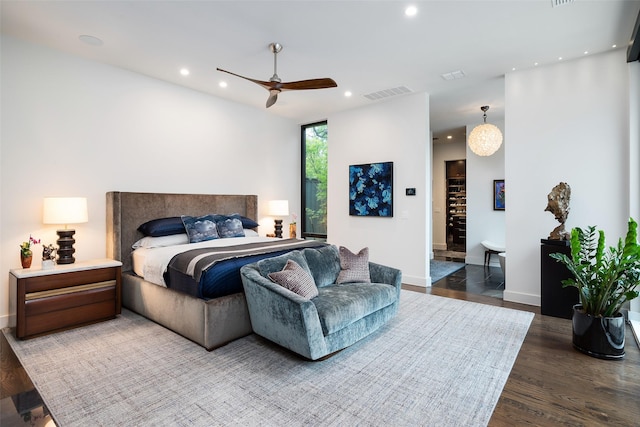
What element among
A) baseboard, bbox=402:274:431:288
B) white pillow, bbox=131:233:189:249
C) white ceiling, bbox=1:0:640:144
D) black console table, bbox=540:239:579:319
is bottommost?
baseboard, bbox=402:274:431:288

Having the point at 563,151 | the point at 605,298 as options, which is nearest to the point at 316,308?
the point at 605,298

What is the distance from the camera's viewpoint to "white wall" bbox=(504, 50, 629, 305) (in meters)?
3.62

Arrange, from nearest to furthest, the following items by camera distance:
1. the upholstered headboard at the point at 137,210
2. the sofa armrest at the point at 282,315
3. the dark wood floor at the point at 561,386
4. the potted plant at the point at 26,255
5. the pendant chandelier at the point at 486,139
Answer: the dark wood floor at the point at 561,386 < the sofa armrest at the point at 282,315 < the potted plant at the point at 26,255 < the upholstered headboard at the point at 137,210 < the pendant chandelier at the point at 486,139

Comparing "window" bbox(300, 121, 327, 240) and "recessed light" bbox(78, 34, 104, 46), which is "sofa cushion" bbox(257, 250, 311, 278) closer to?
"recessed light" bbox(78, 34, 104, 46)

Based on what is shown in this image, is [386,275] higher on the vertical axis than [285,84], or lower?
Result: lower

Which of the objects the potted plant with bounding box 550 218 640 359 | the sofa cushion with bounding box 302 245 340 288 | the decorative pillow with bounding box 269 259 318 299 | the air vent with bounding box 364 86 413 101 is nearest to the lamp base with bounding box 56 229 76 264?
the decorative pillow with bounding box 269 259 318 299

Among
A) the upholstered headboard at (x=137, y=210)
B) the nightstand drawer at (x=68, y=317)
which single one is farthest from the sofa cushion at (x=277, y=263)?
the upholstered headboard at (x=137, y=210)

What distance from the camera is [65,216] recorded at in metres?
3.33

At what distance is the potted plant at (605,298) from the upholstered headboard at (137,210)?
15.0 feet

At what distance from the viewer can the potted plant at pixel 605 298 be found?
261 centimetres

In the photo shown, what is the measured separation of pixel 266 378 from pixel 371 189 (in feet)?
12.8

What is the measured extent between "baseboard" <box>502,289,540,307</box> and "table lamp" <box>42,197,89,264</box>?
17.5 feet

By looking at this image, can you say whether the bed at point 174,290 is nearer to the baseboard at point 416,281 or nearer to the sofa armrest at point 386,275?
the sofa armrest at point 386,275

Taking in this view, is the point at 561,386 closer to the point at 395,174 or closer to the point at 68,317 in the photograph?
the point at 395,174
